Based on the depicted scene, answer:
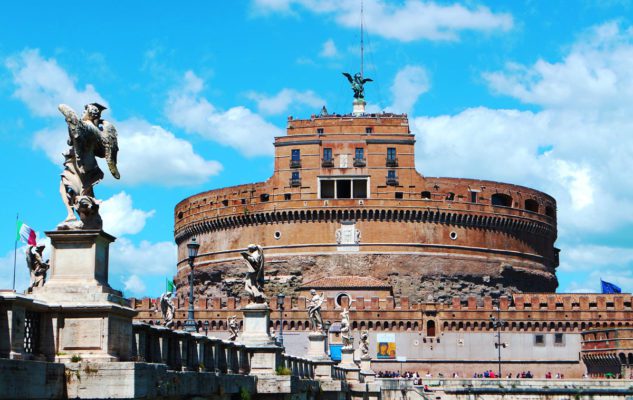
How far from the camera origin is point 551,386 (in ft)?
206

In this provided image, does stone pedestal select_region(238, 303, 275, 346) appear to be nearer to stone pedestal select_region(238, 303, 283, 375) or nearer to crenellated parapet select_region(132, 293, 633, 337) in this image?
stone pedestal select_region(238, 303, 283, 375)

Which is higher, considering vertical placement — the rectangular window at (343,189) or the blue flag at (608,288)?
the rectangular window at (343,189)

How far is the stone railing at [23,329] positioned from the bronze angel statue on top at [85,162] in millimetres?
1002

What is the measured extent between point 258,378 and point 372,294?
206ft

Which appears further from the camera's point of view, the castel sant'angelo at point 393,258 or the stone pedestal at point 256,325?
the castel sant'angelo at point 393,258

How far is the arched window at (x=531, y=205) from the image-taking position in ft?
311

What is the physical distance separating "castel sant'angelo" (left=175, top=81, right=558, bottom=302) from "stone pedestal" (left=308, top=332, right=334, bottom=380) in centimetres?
5456

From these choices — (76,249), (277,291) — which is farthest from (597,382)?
(76,249)

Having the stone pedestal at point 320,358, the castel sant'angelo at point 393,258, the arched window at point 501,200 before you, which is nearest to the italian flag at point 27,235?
the stone pedestal at point 320,358

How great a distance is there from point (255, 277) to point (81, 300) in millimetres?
10305

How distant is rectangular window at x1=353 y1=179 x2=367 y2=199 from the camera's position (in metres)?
87.7

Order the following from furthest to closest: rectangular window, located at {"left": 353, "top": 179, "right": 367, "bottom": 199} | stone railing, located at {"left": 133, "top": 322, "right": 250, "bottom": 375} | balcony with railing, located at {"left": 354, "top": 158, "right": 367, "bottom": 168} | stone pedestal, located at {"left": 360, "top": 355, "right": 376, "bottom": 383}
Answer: rectangular window, located at {"left": 353, "top": 179, "right": 367, "bottom": 199}
balcony with railing, located at {"left": 354, "top": 158, "right": 367, "bottom": 168}
stone pedestal, located at {"left": 360, "top": 355, "right": 376, "bottom": 383}
stone railing, located at {"left": 133, "top": 322, "right": 250, "bottom": 375}

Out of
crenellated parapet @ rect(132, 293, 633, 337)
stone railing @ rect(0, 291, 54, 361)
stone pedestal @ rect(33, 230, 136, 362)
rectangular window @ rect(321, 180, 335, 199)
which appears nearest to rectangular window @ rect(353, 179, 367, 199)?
rectangular window @ rect(321, 180, 335, 199)

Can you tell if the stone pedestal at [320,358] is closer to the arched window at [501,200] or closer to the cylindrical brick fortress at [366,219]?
the cylindrical brick fortress at [366,219]
